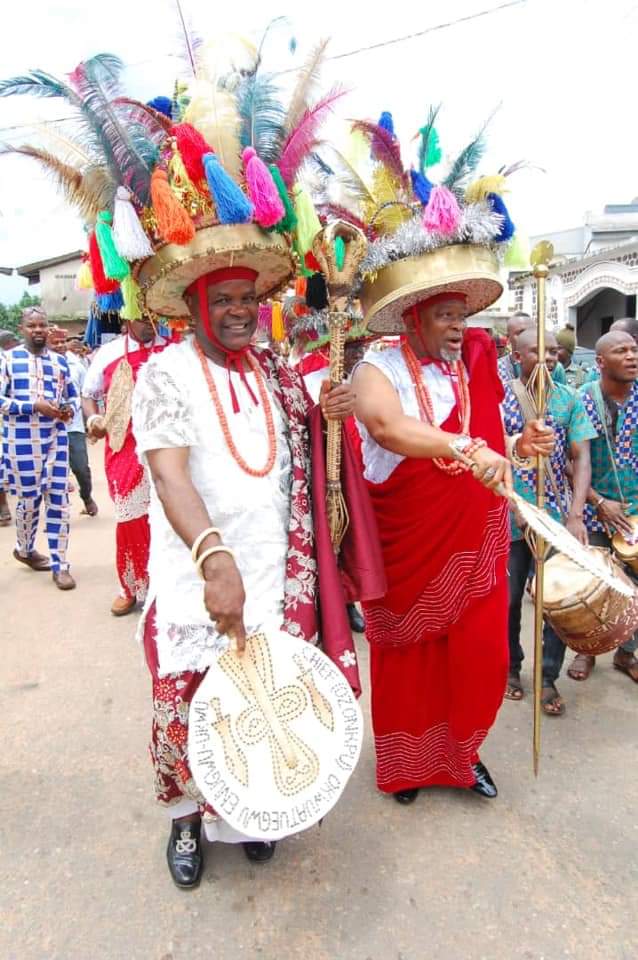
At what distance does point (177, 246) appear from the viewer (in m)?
2.02

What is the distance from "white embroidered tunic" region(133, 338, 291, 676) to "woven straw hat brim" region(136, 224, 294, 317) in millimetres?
182

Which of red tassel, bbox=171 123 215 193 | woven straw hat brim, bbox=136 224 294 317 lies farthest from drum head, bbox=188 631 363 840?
red tassel, bbox=171 123 215 193

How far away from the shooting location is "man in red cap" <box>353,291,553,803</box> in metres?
2.49

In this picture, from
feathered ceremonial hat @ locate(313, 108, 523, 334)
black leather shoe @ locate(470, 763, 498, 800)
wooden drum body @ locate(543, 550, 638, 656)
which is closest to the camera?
feathered ceremonial hat @ locate(313, 108, 523, 334)

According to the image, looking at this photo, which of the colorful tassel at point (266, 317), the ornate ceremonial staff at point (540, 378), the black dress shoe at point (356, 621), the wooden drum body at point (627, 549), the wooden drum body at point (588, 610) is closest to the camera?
the ornate ceremonial staff at point (540, 378)

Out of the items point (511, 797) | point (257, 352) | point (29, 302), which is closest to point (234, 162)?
point (257, 352)

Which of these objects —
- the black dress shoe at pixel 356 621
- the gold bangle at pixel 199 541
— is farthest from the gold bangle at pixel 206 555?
the black dress shoe at pixel 356 621

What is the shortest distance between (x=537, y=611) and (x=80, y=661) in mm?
→ 2712

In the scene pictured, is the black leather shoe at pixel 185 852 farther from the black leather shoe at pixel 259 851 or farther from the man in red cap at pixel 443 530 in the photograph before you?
the man in red cap at pixel 443 530

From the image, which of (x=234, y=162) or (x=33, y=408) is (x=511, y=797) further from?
(x=33, y=408)

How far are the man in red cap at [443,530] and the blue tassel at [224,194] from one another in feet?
2.46

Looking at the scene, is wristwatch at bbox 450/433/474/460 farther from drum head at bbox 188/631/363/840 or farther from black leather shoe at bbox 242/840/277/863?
black leather shoe at bbox 242/840/277/863

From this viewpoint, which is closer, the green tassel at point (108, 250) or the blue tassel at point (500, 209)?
the green tassel at point (108, 250)

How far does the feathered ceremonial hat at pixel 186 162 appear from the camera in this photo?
197 cm
